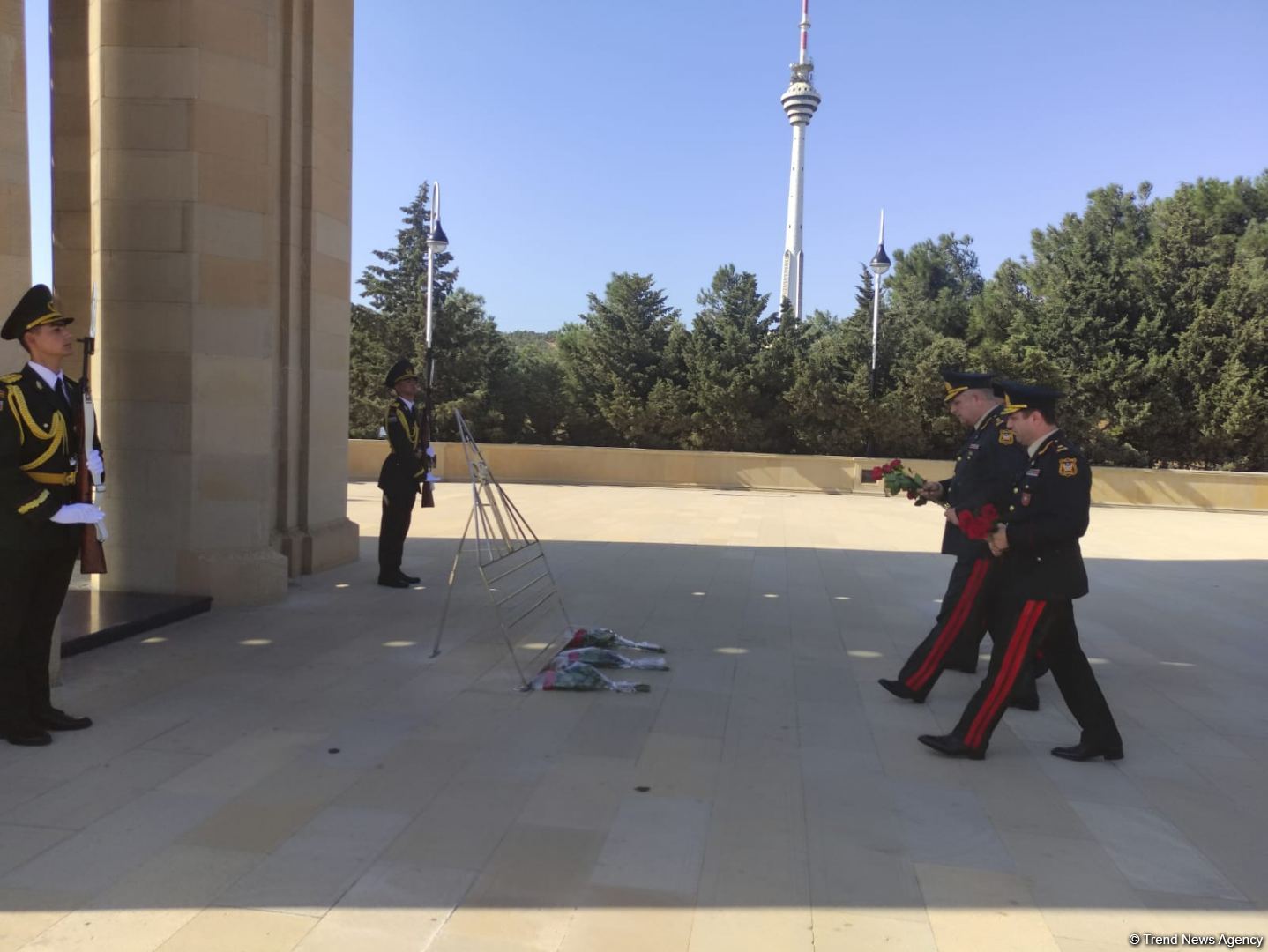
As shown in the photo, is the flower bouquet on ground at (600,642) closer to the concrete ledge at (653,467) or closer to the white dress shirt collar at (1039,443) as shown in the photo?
the white dress shirt collar at (1039,443)

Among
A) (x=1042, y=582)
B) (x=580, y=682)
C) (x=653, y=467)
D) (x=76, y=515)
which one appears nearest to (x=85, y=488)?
(x=76, y=515)

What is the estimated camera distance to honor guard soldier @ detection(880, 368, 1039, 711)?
206 inches

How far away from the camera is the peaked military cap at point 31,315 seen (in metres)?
4.27

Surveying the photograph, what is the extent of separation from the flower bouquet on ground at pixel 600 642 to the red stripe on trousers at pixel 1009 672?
2518 millimetres

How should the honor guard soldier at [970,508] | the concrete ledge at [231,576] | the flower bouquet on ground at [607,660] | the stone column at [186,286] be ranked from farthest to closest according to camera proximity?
the concrete ledge at [231,576]
the stone column at [186,286]
the flower bouquet on ground at [607,660]
the honor guard soldier at [970,508]

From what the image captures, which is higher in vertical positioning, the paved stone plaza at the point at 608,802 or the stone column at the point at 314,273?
the stone column at the point at 314,273

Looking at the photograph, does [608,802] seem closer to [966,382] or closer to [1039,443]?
[1039,443]

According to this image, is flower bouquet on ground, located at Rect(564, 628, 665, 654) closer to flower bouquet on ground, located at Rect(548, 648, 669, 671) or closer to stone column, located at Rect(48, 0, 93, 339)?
flower bouquet on ground, located at Rect(548, 648, 669, 671)

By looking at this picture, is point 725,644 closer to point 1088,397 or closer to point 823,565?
point 823,565

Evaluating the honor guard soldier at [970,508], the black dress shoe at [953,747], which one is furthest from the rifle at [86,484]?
the honor guard soldier at [970,508]

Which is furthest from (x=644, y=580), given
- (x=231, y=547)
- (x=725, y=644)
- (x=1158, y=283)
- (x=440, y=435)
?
(x=1158, y=283)

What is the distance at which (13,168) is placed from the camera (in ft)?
16.1

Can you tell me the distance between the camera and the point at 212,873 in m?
3.19

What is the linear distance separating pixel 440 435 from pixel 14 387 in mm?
25565
